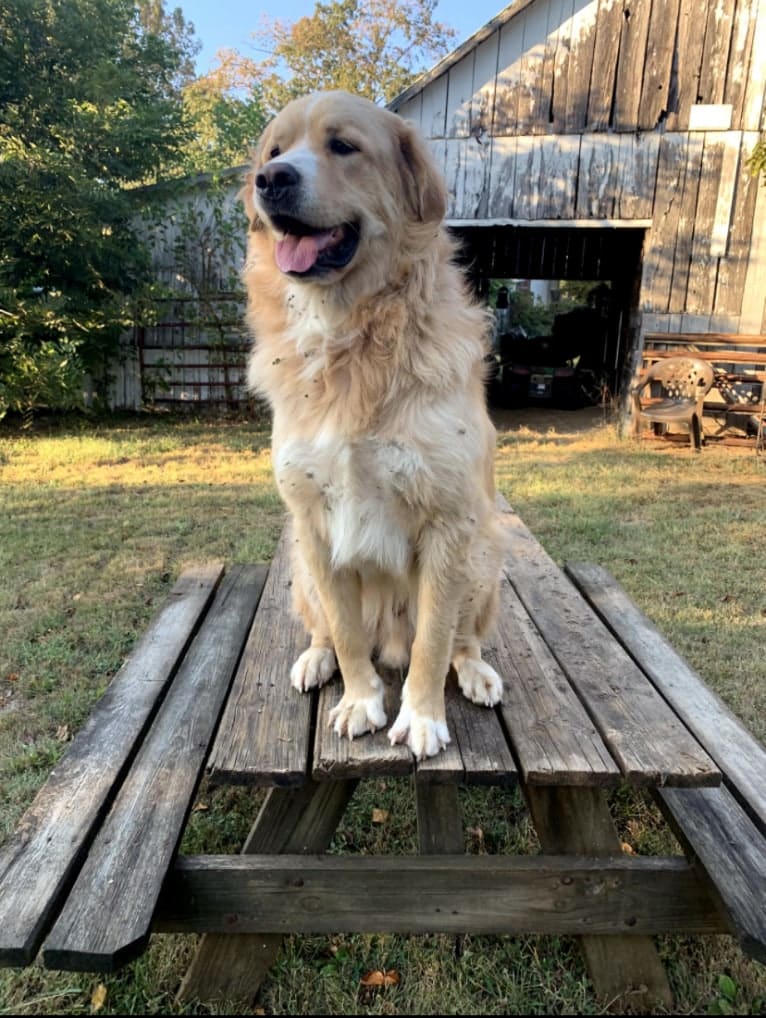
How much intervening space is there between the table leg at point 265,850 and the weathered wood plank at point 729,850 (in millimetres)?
861

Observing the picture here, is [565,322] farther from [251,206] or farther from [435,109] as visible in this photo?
[251,206]

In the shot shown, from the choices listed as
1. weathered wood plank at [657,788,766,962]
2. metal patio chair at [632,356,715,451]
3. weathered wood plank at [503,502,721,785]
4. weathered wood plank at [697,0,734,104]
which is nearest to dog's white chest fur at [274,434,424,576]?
weathered wood plank at [503,502,721,785]

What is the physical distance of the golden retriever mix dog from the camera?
1.69 m

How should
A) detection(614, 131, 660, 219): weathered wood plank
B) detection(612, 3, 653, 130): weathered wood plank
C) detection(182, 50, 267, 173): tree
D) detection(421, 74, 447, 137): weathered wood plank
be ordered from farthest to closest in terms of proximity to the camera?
detection(182, 50, 267, 173): tree < detection(421, 74, 447, 137): weathered wood plank < detection(614, 131, 660, 219): weathered wood plank < detection(612, 3, 653, 130): weathered wood plank

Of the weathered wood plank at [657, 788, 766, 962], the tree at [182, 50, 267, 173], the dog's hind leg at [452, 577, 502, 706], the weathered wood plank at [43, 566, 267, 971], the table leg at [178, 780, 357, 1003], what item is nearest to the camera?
the weathered wood plank at [43, 566, 267, 971]

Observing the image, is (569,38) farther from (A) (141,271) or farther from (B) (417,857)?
(B) (417,857)

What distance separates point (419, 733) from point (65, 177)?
8.49 meters

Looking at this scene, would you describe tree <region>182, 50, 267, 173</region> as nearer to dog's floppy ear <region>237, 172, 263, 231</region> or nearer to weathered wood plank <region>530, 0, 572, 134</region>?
dog's floppy ear <region>237, 172, 263, 231</region>

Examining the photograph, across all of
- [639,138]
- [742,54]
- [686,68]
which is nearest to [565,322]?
[639,138]

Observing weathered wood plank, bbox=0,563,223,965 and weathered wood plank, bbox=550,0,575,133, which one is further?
weathered wood plank, bbox=550,0,575,133

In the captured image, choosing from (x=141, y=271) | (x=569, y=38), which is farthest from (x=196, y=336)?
(x=569, y=38)

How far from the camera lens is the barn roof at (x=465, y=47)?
7.63 meters

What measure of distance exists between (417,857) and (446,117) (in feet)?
28.2

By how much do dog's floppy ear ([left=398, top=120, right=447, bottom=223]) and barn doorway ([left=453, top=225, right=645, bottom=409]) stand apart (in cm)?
860
